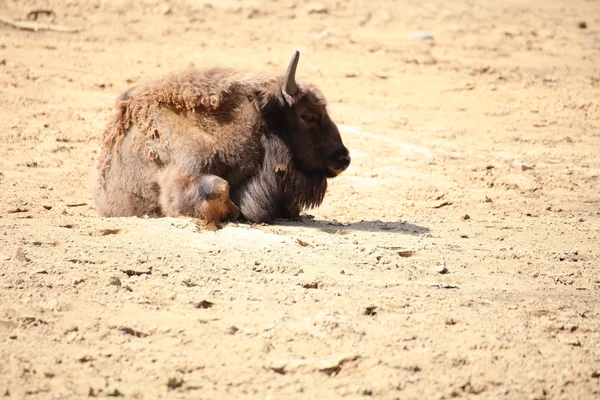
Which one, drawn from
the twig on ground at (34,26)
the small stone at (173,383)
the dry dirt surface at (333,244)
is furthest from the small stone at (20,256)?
the twig on ground at (34,26)

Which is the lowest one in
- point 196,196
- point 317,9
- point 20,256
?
point 20,256

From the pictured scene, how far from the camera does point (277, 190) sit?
25.4ft

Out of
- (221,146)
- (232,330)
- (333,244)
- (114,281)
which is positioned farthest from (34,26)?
(232,330)

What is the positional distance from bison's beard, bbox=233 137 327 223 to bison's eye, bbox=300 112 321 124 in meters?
0.31

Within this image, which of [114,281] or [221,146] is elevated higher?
[221,146]

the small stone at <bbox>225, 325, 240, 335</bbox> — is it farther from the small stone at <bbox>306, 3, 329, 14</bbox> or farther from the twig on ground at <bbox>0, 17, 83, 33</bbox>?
the small stone at <bbox>306, 3, 329, 14</bbox>

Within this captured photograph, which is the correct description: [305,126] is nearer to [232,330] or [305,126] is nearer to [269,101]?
[269,101]

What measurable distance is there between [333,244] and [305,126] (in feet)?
4.64

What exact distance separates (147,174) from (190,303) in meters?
2.38

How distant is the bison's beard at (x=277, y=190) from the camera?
7.57 m

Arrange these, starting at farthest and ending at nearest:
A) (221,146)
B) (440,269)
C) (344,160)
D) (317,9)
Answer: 1. (317,9)
2. (344,160)
3. (221,146)
4. (440,269)

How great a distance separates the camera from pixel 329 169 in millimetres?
7961

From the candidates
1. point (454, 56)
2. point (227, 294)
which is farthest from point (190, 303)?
point (454, 56)

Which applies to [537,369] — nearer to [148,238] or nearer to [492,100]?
[148,238]
